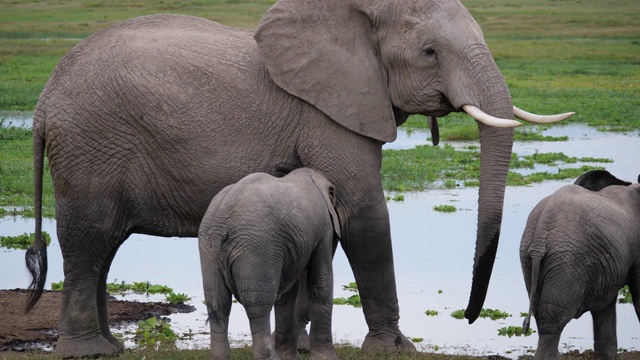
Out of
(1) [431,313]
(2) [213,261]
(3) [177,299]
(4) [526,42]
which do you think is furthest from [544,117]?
(4) [526,42]

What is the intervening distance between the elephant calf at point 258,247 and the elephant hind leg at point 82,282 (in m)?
1.29

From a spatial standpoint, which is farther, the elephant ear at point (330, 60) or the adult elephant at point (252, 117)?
the elephant ear at point (330, 60)

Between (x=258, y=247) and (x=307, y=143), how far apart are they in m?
1.40

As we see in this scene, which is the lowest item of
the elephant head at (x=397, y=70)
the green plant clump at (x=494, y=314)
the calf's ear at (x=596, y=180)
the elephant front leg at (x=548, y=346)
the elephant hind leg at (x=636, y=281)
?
the elephant front leg at (x=548, y=346)

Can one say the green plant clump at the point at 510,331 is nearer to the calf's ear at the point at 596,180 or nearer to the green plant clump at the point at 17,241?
the calf's ear at the point at 596,180

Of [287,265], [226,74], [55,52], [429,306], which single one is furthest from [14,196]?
[55,52]

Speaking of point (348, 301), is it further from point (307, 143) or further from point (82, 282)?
point (82, 282)

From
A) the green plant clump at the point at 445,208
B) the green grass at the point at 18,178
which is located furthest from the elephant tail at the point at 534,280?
the green grass at the point at 18,178

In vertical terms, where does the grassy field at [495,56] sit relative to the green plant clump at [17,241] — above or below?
above

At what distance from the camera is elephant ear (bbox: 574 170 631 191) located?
8.62 metres

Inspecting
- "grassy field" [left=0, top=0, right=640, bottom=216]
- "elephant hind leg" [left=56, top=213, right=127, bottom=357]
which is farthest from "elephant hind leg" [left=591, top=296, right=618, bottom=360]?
"grassy field" [left=0, top=0, right=640, bottom=216]

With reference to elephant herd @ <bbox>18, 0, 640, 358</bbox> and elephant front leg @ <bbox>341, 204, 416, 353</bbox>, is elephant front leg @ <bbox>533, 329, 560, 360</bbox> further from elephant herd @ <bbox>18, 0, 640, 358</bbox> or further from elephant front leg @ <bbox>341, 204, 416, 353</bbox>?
elephant front leg @ <bbox>341, 204, 416, 353</bbox>

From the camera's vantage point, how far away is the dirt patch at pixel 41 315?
29.8 feet

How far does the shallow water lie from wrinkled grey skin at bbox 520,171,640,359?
1.19 meters
